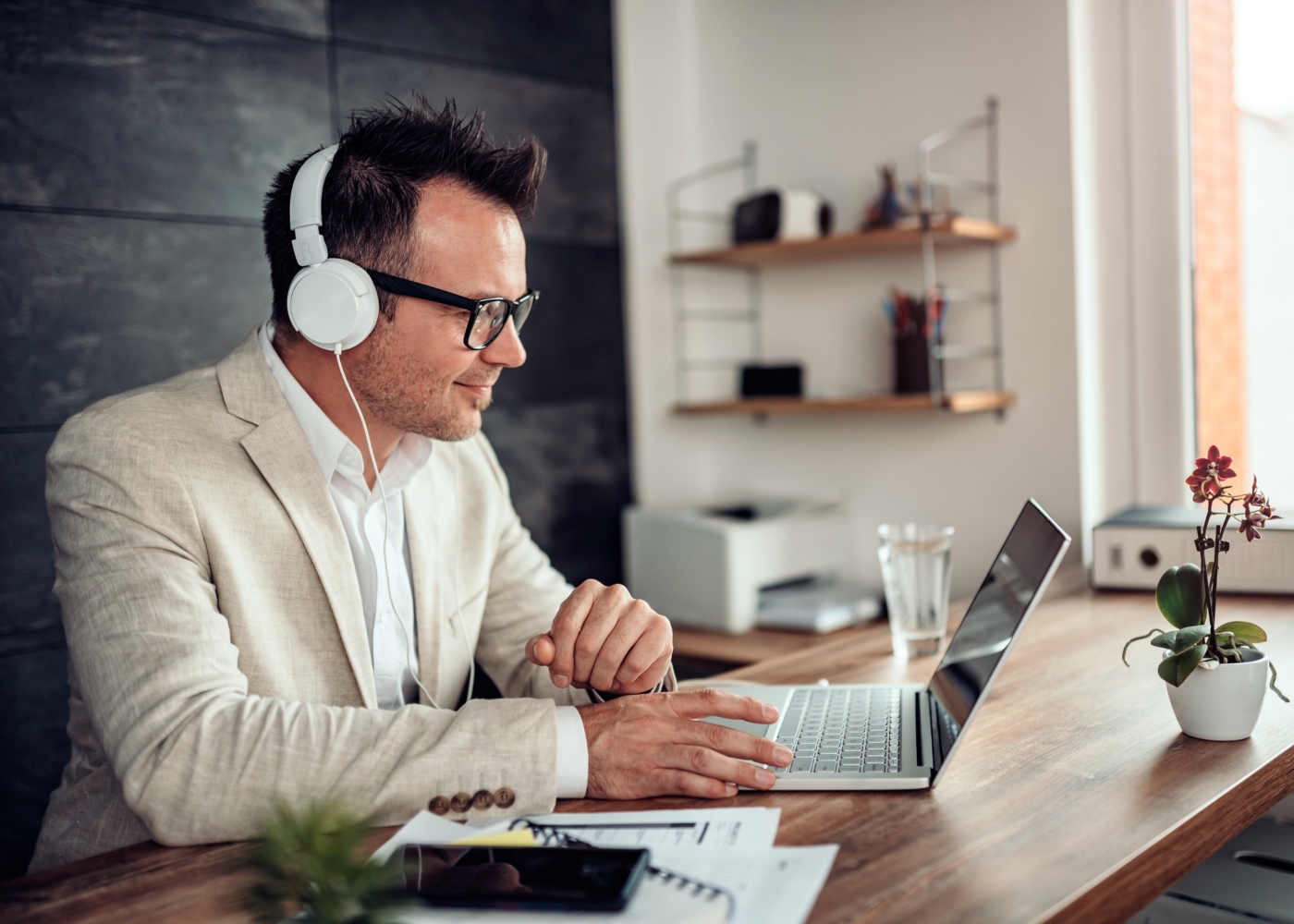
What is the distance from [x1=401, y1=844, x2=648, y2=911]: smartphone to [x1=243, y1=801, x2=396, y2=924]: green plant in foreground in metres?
0.12

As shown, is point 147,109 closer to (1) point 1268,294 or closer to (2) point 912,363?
(2) point 912,363

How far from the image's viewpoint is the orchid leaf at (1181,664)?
40.3 inches

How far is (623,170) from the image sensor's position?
2.66 metres

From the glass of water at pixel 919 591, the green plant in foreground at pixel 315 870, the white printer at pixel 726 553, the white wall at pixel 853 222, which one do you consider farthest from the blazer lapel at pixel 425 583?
the white wall at pixel 853 222

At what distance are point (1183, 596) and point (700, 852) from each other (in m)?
0.63

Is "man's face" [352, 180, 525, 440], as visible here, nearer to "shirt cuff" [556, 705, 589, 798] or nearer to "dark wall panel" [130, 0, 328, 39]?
"shirt cuff" [556, 705, 589, 798]

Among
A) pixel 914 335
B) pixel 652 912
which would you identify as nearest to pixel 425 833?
pixel 652 912

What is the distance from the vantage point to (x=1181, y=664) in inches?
40.4

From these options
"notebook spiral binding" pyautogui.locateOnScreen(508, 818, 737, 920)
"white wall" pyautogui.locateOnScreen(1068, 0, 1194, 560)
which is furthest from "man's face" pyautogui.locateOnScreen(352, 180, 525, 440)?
"white wall" pyautogui.locateOnScreen(1068, 0, 1194, 560)

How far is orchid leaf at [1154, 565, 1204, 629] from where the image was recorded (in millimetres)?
1107

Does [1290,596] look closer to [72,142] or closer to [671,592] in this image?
[671,592]

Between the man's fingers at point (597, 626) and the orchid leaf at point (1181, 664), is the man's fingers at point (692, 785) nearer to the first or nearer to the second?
the man's fingers at point (597, 626)

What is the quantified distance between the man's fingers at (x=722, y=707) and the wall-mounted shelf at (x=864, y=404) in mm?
1254

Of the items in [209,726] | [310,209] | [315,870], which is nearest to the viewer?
[315,870]
